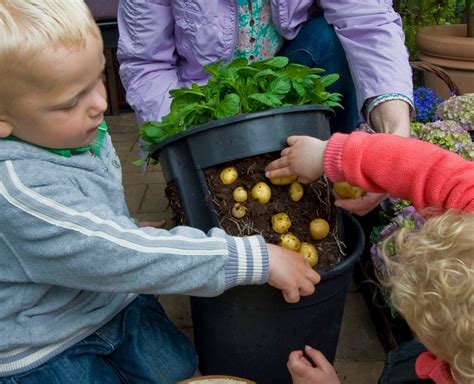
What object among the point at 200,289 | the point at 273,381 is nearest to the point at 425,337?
the point at 200,289

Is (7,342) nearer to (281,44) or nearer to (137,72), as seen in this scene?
(137,72)

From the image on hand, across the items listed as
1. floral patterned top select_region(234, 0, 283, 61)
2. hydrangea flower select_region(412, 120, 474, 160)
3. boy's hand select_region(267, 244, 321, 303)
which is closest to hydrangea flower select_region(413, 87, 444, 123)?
hydrangea flower select_region(412, 120, 474, 160)

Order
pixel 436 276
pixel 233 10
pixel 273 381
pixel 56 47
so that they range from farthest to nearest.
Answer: pixel 233 10
pixel 273 381
pixel 56 47
pixel 436 276

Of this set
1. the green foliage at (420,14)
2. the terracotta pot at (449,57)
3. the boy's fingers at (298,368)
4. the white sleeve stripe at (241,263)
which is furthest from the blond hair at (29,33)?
the green foliage at (420,14)

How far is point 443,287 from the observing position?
3.29 ft

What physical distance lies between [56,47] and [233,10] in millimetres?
900

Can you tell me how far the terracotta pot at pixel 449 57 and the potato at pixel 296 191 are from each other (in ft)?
5.53

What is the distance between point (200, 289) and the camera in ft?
4.32

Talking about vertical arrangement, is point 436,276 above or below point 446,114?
above

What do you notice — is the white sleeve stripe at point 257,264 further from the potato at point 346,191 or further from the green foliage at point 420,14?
the green foliage at point 420,14

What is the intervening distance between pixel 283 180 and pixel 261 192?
0.20ft

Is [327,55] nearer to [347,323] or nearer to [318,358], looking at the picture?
[347,323]

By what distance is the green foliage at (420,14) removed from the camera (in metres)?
3.56

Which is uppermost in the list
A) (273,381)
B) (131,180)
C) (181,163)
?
(181,163)
